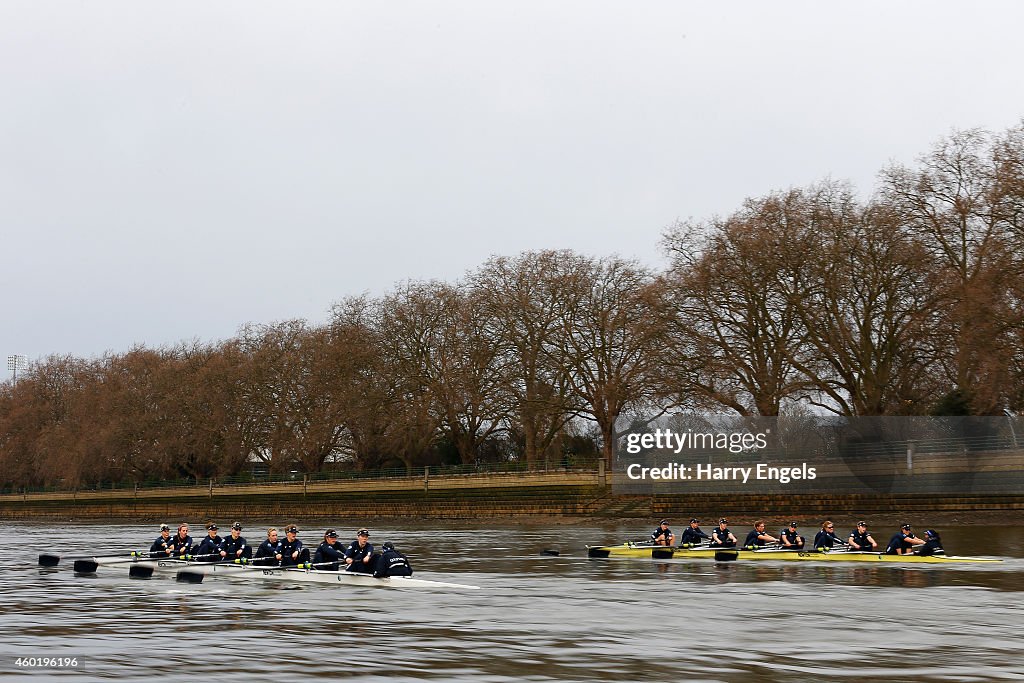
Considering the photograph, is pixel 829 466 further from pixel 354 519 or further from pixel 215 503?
pixel 215 503

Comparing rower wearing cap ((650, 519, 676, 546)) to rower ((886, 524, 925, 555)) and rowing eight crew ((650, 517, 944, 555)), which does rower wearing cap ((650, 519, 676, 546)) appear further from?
rower ((886, 524, 925, 555))

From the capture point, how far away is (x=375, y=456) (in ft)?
316

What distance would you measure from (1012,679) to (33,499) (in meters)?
117

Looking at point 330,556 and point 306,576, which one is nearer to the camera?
point 330,556

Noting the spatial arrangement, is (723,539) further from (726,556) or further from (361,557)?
(361,557)

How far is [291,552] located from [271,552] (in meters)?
0.71

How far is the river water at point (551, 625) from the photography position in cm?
1778

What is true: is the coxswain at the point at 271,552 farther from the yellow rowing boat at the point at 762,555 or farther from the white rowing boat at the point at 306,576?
the yellow rowing boat at the point at 762,555

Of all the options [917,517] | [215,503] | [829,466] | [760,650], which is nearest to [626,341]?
[829,466]

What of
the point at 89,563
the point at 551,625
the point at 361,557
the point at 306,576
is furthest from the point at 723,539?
the point at 89,563

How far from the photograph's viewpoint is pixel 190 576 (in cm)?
3206

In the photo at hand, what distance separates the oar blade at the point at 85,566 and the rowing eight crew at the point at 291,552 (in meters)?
1.82

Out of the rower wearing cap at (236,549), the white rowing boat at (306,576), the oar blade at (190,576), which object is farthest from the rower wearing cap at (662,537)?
the oar blade at (190,576)

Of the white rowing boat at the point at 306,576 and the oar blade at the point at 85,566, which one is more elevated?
the white rowing boat at the point at 306,576
